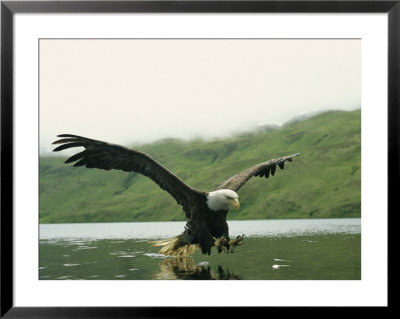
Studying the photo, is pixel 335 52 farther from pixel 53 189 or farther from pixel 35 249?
pixel 35 249

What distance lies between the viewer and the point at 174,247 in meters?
3.66

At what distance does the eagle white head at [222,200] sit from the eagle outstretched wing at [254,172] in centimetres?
13

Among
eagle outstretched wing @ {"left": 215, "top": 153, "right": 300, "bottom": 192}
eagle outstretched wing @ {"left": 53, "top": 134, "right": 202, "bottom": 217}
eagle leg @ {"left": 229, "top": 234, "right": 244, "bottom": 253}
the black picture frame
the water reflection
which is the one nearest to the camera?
the black picture frame

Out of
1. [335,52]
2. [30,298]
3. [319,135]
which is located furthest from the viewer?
[319,135]

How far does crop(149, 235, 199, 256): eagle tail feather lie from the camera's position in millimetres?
3570

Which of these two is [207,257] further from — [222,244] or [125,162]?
[125,162]

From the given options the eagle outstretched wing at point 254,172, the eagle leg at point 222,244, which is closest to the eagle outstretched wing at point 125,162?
the eagle outstretched wing at point 254,172

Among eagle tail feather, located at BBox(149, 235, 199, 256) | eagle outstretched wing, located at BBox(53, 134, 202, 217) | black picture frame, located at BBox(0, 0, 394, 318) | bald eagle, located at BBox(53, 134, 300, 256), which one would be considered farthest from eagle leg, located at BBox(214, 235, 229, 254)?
black picture frame, located at BBox(0, 0, 394, 318)

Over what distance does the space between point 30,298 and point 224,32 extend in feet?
8.13

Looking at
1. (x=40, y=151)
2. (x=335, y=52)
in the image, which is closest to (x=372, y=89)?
(x=335, y=52)

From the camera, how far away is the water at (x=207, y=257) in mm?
3387

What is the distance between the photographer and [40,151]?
332 centimetres

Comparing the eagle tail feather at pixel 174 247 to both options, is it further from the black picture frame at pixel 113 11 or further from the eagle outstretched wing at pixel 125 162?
the black picture frame at pixel 113 11

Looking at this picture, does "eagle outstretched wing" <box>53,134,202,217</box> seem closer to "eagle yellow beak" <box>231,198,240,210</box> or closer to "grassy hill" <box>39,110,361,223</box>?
"grassy hill" <box>39,110,361,223</box>
